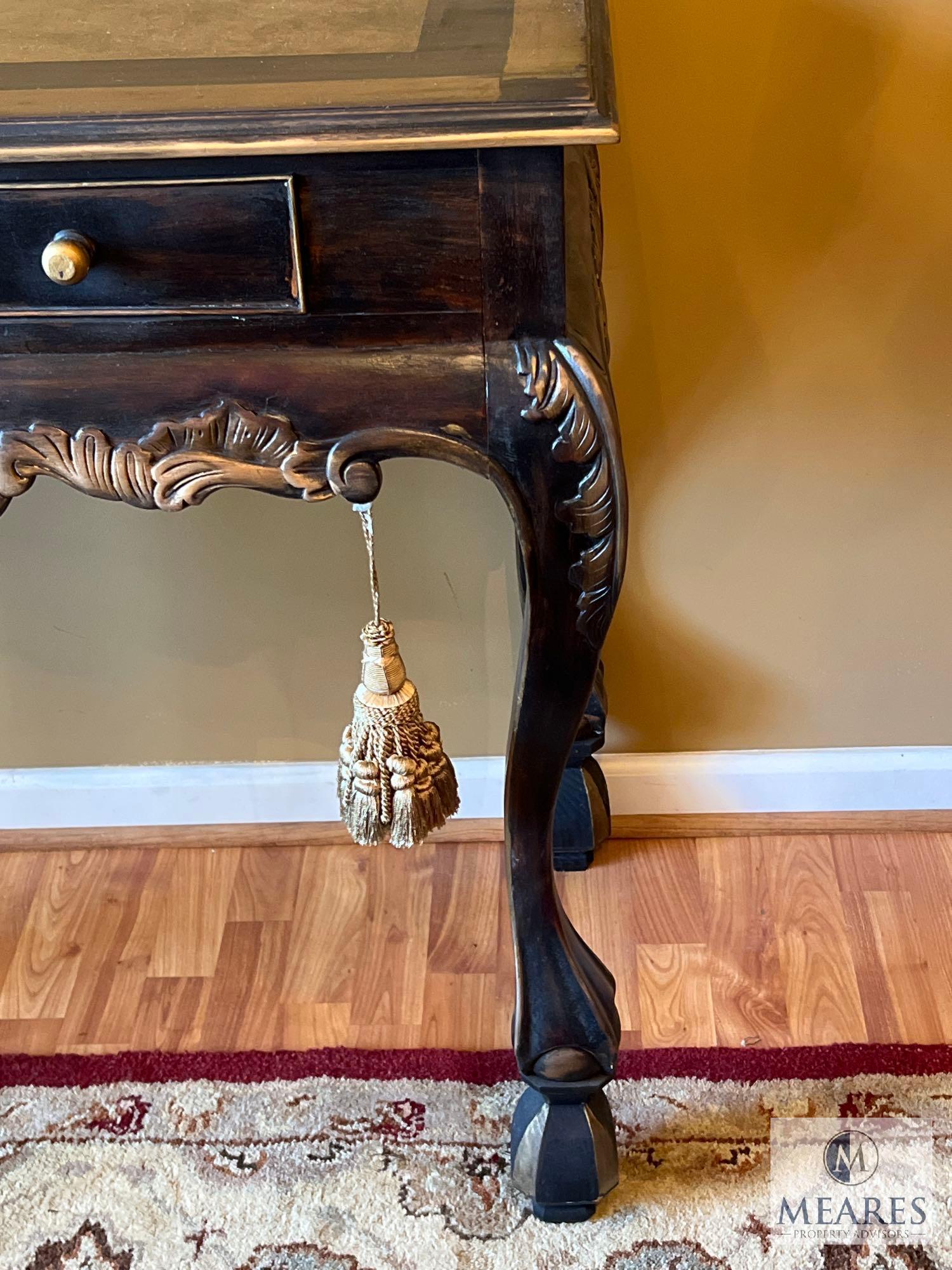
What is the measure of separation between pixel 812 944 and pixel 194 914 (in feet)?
2.05

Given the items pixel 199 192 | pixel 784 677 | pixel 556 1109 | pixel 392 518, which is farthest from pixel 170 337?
pixel 784 677

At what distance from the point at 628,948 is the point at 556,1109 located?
280mm

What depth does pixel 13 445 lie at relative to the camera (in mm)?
731

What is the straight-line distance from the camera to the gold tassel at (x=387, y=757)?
92 centimetres

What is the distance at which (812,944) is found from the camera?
4.05ft

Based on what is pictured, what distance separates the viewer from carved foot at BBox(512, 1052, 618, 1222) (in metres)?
0.98

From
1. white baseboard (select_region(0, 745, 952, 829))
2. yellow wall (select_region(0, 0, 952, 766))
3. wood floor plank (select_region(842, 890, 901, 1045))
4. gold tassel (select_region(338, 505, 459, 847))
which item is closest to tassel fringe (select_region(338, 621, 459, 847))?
gold tassel (select_region(338, 505, 459, 847))

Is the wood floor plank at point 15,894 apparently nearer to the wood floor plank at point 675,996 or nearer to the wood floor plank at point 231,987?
the wood floor plank at point 231,987

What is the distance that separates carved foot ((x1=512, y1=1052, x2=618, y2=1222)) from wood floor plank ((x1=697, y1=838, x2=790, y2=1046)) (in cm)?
20

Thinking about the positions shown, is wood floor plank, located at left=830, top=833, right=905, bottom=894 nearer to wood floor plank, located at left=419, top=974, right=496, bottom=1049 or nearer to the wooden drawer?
wood floor plank, located at left=419, top=974, right=496, bottom=1049

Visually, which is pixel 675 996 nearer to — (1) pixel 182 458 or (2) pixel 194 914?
(2) pixel 194 914

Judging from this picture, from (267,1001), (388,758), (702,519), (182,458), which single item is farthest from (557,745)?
(267,1001)

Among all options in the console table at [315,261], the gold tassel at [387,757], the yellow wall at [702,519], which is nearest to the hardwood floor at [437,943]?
the yellow wall at [702,519]

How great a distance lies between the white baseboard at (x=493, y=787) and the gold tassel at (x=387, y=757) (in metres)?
0.38
